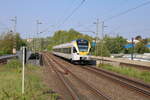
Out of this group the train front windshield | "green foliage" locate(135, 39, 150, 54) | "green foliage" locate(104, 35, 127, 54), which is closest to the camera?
the train front windshield

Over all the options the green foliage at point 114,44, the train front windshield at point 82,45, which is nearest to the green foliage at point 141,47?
the green foliage at point 114,44

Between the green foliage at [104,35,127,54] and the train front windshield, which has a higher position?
the green foliage at [104,35,127,54]

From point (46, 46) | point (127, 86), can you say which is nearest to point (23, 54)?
point (127, 86)

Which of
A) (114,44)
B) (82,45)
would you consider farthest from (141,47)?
(82,45)

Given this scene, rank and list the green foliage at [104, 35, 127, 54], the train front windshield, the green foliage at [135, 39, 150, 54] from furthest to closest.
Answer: the green foliage at [135, 39, 150, 54], the green foliage at [104, 35, 127, 54], the train front windshield

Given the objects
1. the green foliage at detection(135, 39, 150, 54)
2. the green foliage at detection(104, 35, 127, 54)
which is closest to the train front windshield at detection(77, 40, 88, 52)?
the green foliage at detection(104, 35, 127, 54)

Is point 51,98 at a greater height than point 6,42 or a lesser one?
lesser

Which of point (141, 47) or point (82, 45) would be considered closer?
point (82, 45)

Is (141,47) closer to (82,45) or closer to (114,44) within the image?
(114,44)

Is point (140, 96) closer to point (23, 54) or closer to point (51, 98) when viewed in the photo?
point (51, 98)

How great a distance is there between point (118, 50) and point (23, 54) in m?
93.3

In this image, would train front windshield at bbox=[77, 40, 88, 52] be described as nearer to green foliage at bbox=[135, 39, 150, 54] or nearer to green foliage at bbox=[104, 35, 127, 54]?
green foliage at bbox=[104, 35, 127, 54]

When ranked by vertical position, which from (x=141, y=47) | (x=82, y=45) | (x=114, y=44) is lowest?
(x=82, y=45)

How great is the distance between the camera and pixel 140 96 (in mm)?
12000
